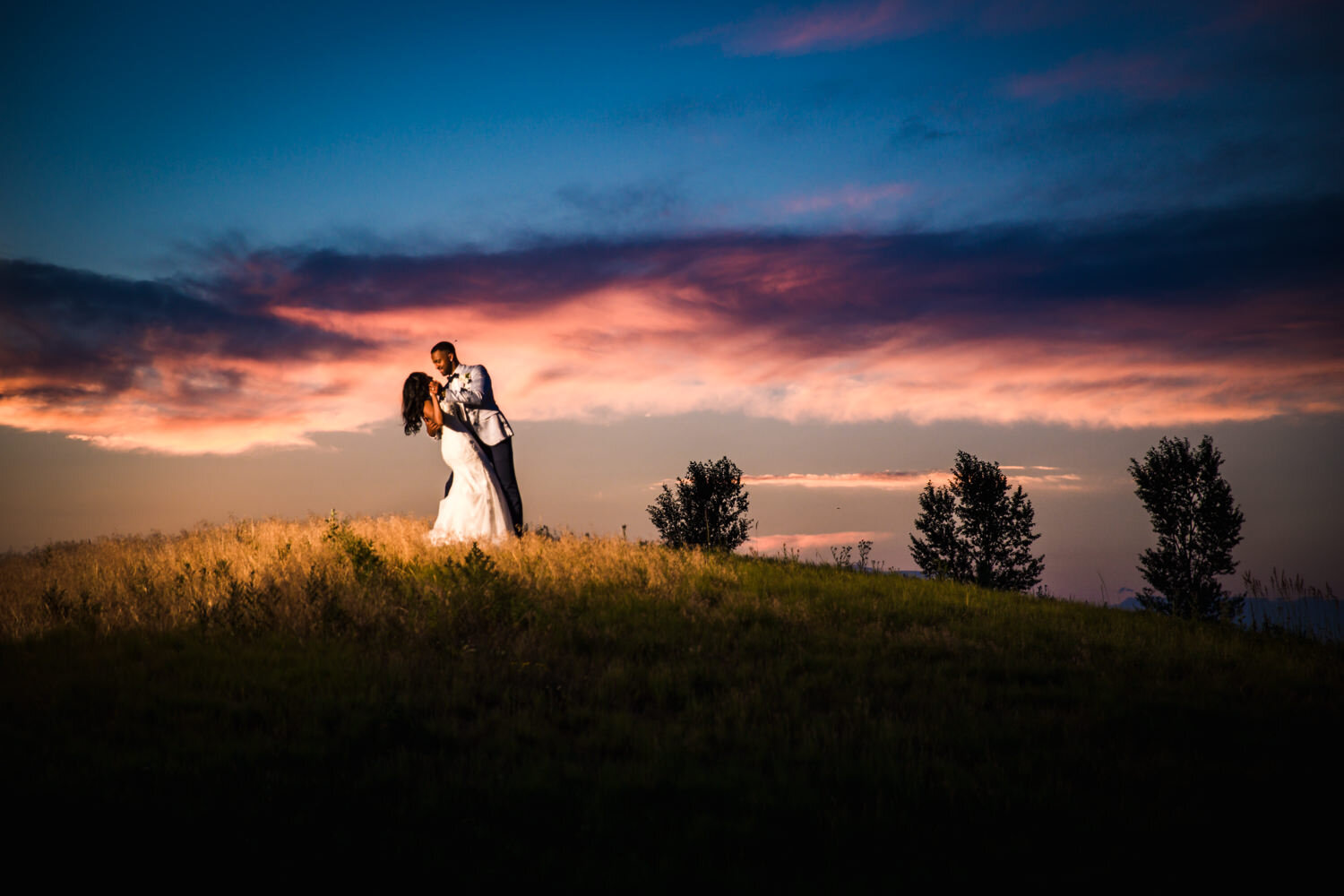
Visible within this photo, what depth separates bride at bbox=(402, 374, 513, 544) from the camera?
15.1 metres

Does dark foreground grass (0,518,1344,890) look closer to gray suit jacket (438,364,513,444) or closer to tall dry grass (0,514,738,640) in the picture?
tall dry grass (0,514,738,640)

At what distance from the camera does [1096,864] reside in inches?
187

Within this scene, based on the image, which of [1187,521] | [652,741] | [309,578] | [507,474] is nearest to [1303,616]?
[652,741]

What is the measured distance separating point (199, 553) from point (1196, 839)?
14.7 metres

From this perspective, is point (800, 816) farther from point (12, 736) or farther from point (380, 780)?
point (12, 736)

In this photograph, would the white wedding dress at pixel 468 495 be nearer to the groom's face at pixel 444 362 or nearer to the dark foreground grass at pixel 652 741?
the groom's face at pixel 444 362

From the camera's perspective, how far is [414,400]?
606 inches

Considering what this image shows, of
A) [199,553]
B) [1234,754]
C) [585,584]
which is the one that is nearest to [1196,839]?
[1234,754]

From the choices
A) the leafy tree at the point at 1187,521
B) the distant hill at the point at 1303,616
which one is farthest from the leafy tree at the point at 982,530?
the distant hill at the point at 1303,616

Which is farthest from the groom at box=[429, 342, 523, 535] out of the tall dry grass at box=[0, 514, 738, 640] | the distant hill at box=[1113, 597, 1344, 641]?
the distant hill at box=[1113, 597, 1344, 641]

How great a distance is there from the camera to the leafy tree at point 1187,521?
42.8 m

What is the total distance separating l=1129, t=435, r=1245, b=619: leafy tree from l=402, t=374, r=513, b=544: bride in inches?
1575

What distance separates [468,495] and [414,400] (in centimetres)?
215

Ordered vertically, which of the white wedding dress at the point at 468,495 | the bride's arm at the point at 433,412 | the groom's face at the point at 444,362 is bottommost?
the white wedding dress at the point at 468,495
